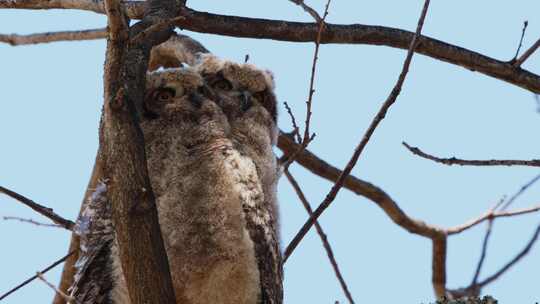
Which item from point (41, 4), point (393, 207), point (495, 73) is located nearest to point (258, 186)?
point (495, 73)

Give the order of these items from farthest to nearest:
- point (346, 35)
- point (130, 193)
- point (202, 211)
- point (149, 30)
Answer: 1. point (346, 35)
2. point (202, 211)
3. point (149, 30)
4. point (130, 193)

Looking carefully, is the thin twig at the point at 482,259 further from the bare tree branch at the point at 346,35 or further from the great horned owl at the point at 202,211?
the bare tree branch at the point at 346,35

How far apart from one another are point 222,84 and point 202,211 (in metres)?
1.15

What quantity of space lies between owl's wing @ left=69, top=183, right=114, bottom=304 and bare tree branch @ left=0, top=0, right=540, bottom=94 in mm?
1090

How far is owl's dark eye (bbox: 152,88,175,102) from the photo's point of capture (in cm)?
404

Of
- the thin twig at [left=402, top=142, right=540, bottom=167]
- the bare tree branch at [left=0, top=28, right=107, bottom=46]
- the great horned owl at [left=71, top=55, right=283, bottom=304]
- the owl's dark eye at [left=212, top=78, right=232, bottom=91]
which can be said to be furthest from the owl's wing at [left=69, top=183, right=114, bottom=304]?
the bare tree branch at [left=0, top=28, right=107, bottom=46]

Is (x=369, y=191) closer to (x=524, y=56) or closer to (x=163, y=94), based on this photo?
(x=524, y=56)

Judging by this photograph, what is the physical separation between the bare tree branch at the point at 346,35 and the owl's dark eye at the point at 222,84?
1.06 ft

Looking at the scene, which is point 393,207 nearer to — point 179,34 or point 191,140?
point 179,34

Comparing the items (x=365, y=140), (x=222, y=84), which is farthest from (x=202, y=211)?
(x=222, y=84)

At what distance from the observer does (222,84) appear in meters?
4.50

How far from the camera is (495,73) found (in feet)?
14.3

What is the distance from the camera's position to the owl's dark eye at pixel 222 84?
448cm

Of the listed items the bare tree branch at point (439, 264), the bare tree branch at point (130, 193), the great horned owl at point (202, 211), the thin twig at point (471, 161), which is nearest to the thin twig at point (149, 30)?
the bare tree branch at point (130, 193)
